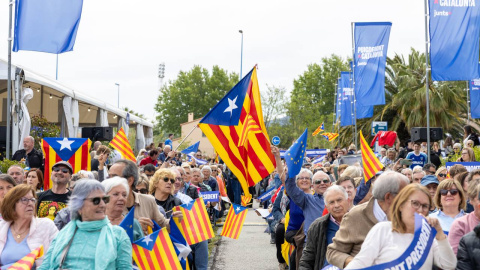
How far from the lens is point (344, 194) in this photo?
255 inches

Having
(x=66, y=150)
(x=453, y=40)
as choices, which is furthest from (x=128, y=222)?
(x=453, y=40)

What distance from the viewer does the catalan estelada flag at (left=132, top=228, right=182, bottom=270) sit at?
6724 millimetres

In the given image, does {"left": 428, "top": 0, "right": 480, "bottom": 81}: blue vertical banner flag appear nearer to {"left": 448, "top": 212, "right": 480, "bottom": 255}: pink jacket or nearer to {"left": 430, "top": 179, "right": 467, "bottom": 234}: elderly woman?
{"left": 430, "top": 179, "right": 467, "bottom": 234}: elderly woman

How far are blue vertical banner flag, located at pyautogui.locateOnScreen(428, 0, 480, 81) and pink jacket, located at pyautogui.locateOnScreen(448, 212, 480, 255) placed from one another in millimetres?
12038

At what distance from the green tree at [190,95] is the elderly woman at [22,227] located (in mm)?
95295

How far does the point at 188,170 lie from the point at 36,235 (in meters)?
6.85

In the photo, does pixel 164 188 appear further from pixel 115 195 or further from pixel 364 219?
pixel 364 219

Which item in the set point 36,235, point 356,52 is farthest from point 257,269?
point 356,52

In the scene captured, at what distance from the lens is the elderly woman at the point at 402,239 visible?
174 inches

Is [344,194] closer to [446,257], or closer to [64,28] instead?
[446,257]

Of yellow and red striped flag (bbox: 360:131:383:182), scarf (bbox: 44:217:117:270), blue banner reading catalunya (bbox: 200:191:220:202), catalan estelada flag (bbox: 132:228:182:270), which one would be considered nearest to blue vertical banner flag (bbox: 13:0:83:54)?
blue banner reading catalunya (bbox: 200:191:220:202)

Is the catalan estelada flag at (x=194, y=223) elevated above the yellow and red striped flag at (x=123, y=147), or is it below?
below

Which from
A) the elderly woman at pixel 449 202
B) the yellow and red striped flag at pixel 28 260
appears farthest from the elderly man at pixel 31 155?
the elderly woman at pixel 449 202

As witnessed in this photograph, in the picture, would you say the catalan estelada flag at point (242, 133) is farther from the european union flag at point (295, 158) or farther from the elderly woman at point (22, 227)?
the elderly woman at point (22, 227)
